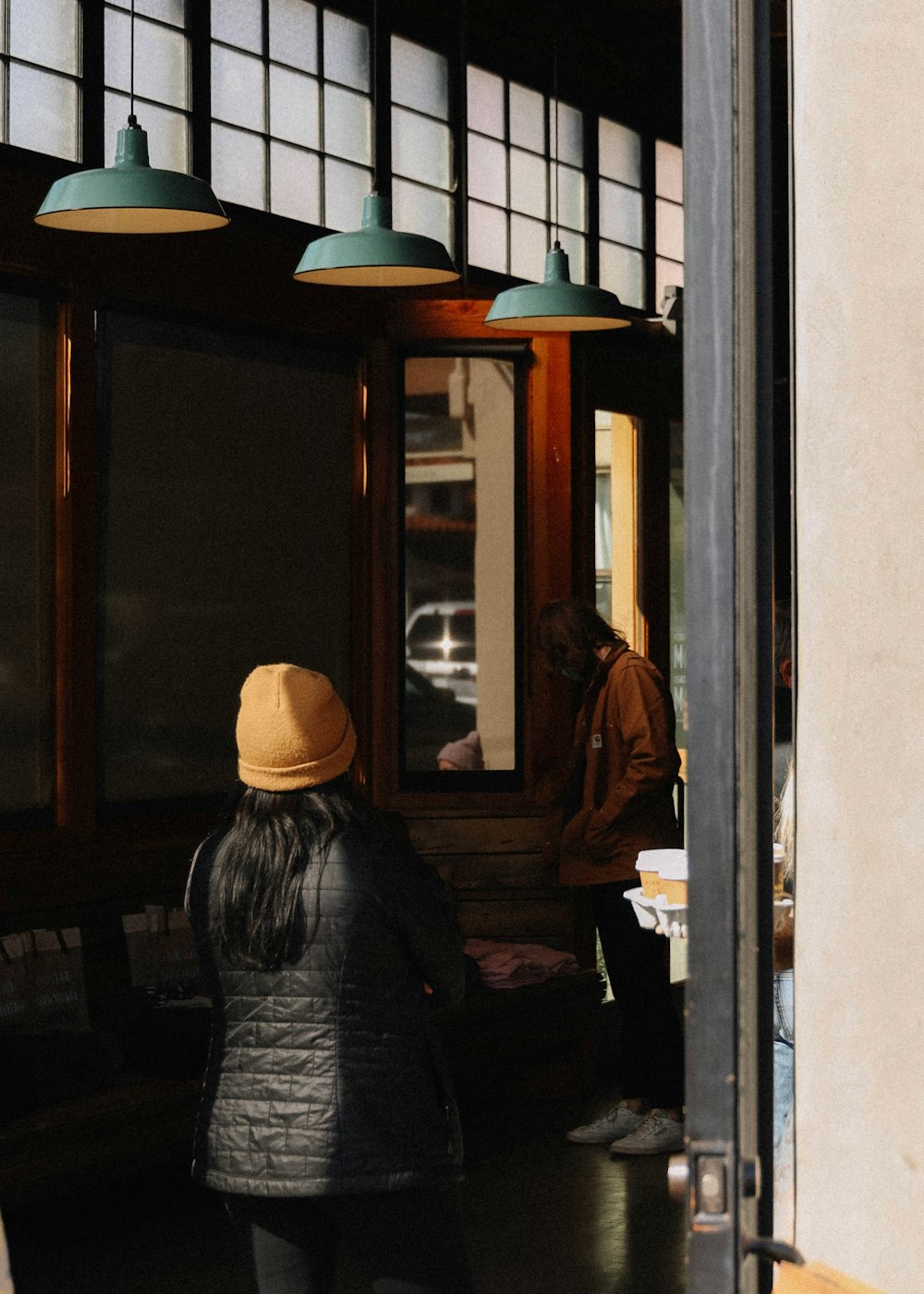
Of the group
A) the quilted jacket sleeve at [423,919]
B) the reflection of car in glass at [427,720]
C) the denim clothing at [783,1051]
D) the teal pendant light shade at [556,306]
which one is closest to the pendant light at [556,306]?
the teal pendant light shade at [556,306]

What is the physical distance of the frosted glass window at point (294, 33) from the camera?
22.3 ft

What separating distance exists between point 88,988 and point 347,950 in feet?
9.43

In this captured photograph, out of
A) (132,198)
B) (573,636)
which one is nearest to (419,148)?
(573,636)

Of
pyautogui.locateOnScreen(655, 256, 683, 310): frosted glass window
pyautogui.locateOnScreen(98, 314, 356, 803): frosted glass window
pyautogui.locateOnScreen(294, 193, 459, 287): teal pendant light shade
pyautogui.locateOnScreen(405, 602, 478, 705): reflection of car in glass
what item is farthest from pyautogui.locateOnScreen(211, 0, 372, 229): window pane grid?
pyautogui.locateOnScreen(655, 256, 683, 310): frosted glass window

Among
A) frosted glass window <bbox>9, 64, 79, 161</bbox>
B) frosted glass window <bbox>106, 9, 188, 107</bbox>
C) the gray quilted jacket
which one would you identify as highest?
frosted glass window <bbox>106, 9, 188, 107</bbox>

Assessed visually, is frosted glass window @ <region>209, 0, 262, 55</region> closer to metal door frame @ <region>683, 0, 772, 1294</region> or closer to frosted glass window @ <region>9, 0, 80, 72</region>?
frosted glass window @ <region>9, 0, 80, 72</region>

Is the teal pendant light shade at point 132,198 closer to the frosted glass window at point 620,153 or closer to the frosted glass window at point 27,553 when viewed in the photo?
the frosted glass window at point 27,553

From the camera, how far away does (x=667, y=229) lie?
30.1 feet

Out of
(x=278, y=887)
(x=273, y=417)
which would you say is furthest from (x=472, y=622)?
(x=278, y=887)

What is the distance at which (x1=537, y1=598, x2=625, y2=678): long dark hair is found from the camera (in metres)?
6.48

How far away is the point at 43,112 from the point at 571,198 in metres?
3.13

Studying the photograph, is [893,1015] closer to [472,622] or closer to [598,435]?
[472,622]

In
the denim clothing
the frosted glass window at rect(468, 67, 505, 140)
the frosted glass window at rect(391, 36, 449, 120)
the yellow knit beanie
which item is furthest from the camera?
the frosted glass window at rect(468, 67, 505, 140)

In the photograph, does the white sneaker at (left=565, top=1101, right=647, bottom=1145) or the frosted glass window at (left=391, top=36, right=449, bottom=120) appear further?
the frosted glass window at (left=391, top=36, right=449, bottom=120)
